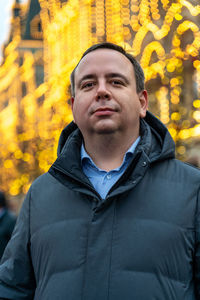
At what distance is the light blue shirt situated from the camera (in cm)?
224

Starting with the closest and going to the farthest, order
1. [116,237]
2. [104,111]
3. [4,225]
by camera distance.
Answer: [116,237], [104,111], [4,225]

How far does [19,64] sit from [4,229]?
45.2 meters

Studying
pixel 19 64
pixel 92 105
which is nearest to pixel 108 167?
pixel 92 105

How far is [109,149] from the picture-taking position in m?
2.29

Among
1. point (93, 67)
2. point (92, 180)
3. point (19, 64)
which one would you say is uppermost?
point (19, 64)

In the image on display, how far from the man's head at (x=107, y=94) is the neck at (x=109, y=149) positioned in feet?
0.08

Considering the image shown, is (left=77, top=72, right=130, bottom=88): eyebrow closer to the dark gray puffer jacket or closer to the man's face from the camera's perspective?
the man's face

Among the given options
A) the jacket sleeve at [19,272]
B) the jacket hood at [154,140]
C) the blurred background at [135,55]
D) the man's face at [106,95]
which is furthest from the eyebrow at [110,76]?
the blurred background at [135,55]

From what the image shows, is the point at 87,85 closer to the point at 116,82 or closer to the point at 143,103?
the point at 116,82

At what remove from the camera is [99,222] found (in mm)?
2051

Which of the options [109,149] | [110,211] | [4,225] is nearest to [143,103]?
[109,149]

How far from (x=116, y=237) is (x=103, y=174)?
1.22 feet

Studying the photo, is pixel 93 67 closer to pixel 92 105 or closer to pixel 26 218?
pixel 92 105

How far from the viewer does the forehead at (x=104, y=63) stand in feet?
7.57
